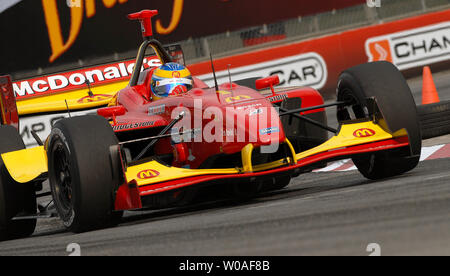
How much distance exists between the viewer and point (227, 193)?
836 centimetres

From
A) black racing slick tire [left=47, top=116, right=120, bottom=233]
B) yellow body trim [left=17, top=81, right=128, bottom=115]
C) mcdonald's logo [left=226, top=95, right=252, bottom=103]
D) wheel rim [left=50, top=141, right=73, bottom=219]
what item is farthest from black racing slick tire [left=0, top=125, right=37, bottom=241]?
mcdonald's logo [left=226, top=95, right=252, bottom=103]

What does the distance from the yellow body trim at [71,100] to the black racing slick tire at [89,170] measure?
249 cm

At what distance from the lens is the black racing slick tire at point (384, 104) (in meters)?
7.76

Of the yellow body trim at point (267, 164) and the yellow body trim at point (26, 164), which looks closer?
the yellow body trim at point (267, 164)

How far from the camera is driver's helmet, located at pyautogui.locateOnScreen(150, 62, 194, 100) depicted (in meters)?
8.88

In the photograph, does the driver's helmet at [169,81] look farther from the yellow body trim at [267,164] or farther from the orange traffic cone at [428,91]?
the orange traffic cone at [428,91]

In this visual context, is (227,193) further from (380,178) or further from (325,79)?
(325,79)

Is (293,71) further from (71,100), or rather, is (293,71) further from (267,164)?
(267,164)

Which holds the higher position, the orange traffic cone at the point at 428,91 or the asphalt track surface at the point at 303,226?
the asphalt track surface at the point at 303,226

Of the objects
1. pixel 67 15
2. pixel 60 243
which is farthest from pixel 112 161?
pixel 67 15

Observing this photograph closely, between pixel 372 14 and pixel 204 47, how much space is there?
3208 millimetres

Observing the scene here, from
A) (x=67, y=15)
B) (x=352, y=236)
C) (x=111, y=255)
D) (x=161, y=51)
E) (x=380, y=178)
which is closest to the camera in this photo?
(x=352, y=236)

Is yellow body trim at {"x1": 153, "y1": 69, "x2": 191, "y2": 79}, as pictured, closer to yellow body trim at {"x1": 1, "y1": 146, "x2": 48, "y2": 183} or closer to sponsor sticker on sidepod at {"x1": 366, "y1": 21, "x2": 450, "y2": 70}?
yellow body trim at {"x1": 1, "y1": 146, "x2": 48, "y2": 183}

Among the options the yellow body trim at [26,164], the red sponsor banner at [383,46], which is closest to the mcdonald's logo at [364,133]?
the yellow body trim at [26,164]
